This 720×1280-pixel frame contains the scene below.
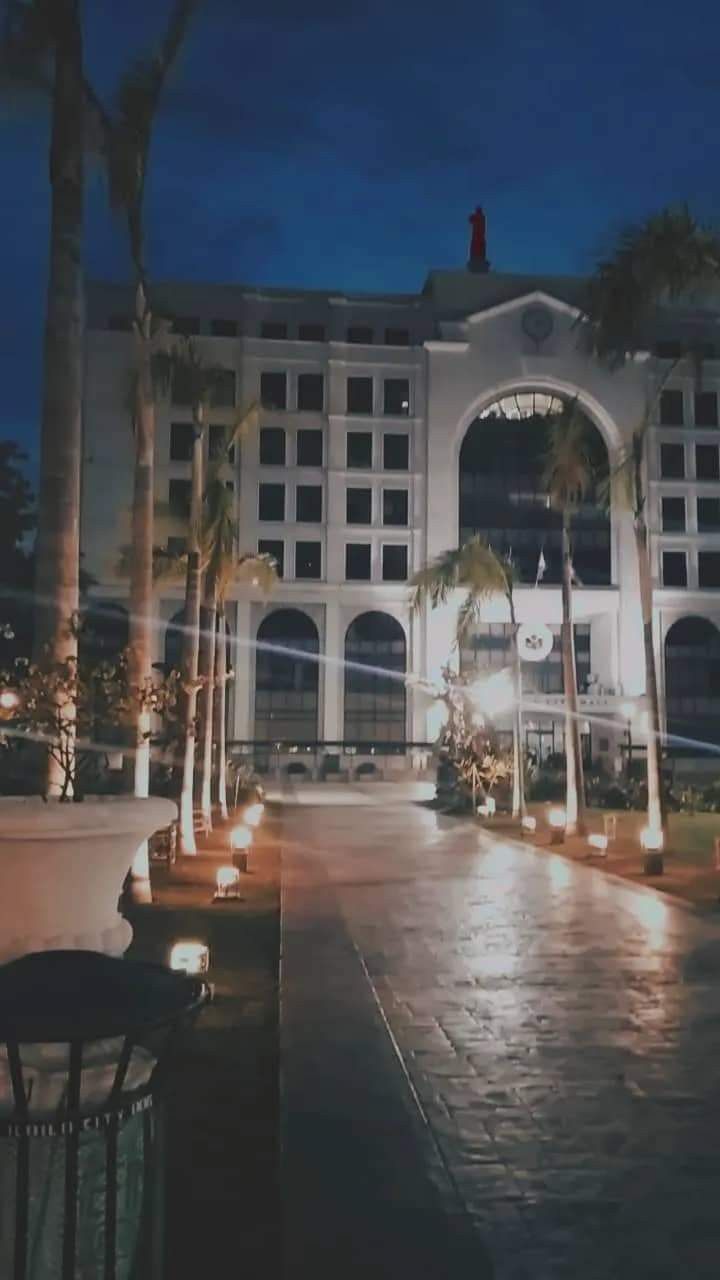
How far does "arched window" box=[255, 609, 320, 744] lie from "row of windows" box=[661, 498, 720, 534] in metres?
21.0

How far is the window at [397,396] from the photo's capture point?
66438mm

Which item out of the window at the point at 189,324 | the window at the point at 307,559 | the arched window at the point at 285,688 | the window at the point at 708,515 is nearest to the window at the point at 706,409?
the window at the point at 708,515

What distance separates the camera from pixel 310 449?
215 ft

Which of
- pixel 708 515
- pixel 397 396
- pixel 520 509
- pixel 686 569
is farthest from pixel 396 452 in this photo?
pixel 708 515

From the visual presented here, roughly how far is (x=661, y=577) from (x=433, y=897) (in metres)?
51.5

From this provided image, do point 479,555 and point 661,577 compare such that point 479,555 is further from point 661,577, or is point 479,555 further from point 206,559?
point 661,577

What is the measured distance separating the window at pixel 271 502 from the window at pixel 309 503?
0.90m

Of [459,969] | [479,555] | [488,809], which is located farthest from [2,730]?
[488,809]

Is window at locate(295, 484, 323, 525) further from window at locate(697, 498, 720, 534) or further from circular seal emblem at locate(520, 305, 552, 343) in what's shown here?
window at locate(697, 498, 720, 534)

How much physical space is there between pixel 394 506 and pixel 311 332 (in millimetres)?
10925

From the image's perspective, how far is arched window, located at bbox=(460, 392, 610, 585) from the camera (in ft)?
216

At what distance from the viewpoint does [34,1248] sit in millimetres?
3586

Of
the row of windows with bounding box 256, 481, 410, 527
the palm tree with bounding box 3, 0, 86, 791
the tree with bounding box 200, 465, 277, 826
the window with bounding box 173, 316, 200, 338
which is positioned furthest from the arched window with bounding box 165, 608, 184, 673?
the palm tree with bounding box 3, 0, 86, 791

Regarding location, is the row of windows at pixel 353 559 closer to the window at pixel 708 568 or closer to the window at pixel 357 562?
the window at pixel 357 562
